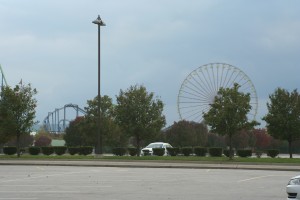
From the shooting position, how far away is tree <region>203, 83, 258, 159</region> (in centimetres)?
3959

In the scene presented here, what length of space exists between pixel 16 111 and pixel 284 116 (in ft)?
75.8

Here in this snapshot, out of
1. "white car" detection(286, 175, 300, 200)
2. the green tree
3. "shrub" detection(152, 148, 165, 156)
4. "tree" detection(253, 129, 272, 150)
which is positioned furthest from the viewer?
"tree" detection(253, 129, 272, 150)


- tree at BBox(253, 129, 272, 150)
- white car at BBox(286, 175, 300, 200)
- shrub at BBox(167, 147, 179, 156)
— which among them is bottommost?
white car at BBox(286, 175, 300, 200)

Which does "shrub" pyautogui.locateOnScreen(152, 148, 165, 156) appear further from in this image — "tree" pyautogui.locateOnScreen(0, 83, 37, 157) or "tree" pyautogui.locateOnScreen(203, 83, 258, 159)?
"tree" pyautogui.locateOnScreen(0, 83, 37, 157)

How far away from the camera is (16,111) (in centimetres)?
4438

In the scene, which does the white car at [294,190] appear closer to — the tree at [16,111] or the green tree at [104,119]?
the tree at [16,111]

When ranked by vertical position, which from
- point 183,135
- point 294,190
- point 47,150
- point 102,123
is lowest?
point 294,190

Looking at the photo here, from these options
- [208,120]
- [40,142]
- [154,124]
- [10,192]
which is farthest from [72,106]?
[10,192]

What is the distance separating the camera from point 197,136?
93312 millimetres

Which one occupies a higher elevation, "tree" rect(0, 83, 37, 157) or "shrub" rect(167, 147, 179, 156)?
"tree" rect(0, 83, 37, 157)

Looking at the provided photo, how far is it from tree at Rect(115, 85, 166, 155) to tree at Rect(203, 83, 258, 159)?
9.65 m

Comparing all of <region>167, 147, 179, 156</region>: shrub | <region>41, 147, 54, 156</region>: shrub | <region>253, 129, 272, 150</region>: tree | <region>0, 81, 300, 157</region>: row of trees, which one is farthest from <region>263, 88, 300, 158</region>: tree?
<region>253, 129, 272, 150</region>: tree

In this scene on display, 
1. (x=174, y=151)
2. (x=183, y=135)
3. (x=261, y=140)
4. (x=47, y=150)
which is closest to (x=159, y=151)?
(x=174, y=151)

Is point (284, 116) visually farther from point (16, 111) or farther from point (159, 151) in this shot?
point (16, 111)
